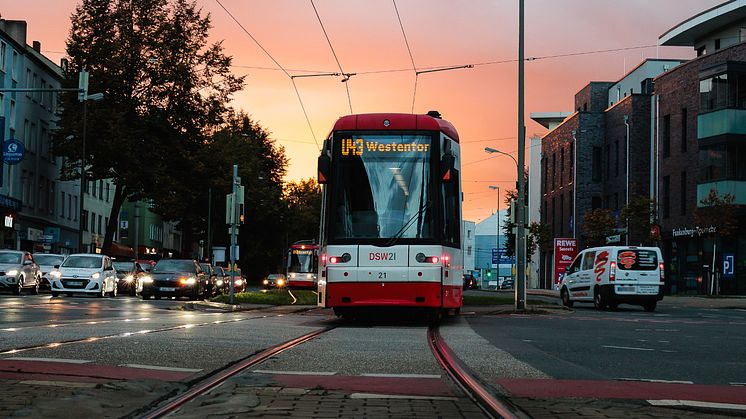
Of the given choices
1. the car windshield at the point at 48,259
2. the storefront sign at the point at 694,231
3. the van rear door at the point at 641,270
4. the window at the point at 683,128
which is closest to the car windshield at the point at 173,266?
the car windshield at the point at 48,259

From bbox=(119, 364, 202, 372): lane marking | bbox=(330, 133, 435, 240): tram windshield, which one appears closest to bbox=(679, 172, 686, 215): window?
bbox=(330, 133, 435, 240): tram windshield

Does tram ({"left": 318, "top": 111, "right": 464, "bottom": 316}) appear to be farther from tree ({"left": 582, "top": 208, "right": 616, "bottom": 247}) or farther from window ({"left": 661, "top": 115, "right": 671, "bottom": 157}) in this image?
window ({"left": 661, "top": 115, "right": 671, "bottom": 157})

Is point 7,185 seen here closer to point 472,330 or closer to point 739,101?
point 739,101

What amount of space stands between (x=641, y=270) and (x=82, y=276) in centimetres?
1922

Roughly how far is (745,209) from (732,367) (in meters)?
43.0

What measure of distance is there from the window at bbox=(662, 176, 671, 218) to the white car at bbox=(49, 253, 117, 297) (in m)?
33.9

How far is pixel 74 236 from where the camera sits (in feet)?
268

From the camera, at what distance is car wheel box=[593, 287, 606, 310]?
1399 inches

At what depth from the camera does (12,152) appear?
5150 cm

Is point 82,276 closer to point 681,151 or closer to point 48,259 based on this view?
point 48,259

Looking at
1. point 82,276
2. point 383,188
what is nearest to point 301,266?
point 82,276

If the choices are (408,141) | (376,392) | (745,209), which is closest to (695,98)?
(745,209)

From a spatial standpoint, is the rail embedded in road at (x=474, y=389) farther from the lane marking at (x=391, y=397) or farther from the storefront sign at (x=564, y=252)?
the storefront sign at (x=564, y=252)

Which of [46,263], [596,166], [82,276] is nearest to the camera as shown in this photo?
[82,276]
